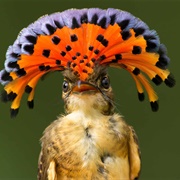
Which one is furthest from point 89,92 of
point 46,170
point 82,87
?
point 46,170

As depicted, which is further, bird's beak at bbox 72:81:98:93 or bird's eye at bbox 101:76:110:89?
bird's eye at bbox 101:76:110:89

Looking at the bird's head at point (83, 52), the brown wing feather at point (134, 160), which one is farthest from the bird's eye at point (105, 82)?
the brown wing feather at point (134, 160)

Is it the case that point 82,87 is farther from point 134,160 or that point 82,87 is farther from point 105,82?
point 134,160

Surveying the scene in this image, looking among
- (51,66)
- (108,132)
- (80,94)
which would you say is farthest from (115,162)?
(51,66)

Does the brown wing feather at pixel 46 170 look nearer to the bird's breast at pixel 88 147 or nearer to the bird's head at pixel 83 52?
the bird's breast at pixel 88 147

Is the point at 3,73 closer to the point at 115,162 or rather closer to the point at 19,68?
the point at 19,68

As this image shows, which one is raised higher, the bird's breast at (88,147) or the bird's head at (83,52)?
the bird's head at (83,52)

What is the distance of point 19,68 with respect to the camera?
1.91 metres

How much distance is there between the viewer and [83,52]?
1844mm

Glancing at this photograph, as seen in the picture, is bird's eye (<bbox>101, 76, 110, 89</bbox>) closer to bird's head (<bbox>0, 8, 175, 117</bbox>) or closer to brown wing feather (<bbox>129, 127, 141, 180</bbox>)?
bird's head (<bbox>0, 8, 175, 117</bbox>)

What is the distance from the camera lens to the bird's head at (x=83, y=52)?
1820mm

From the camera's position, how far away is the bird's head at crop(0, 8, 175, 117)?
5.97 ft

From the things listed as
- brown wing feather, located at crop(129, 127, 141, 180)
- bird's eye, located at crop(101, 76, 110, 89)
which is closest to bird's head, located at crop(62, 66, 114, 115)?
bird's eye, located at crop(101, 76, 110, 89)

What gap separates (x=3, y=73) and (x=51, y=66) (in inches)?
6.2
